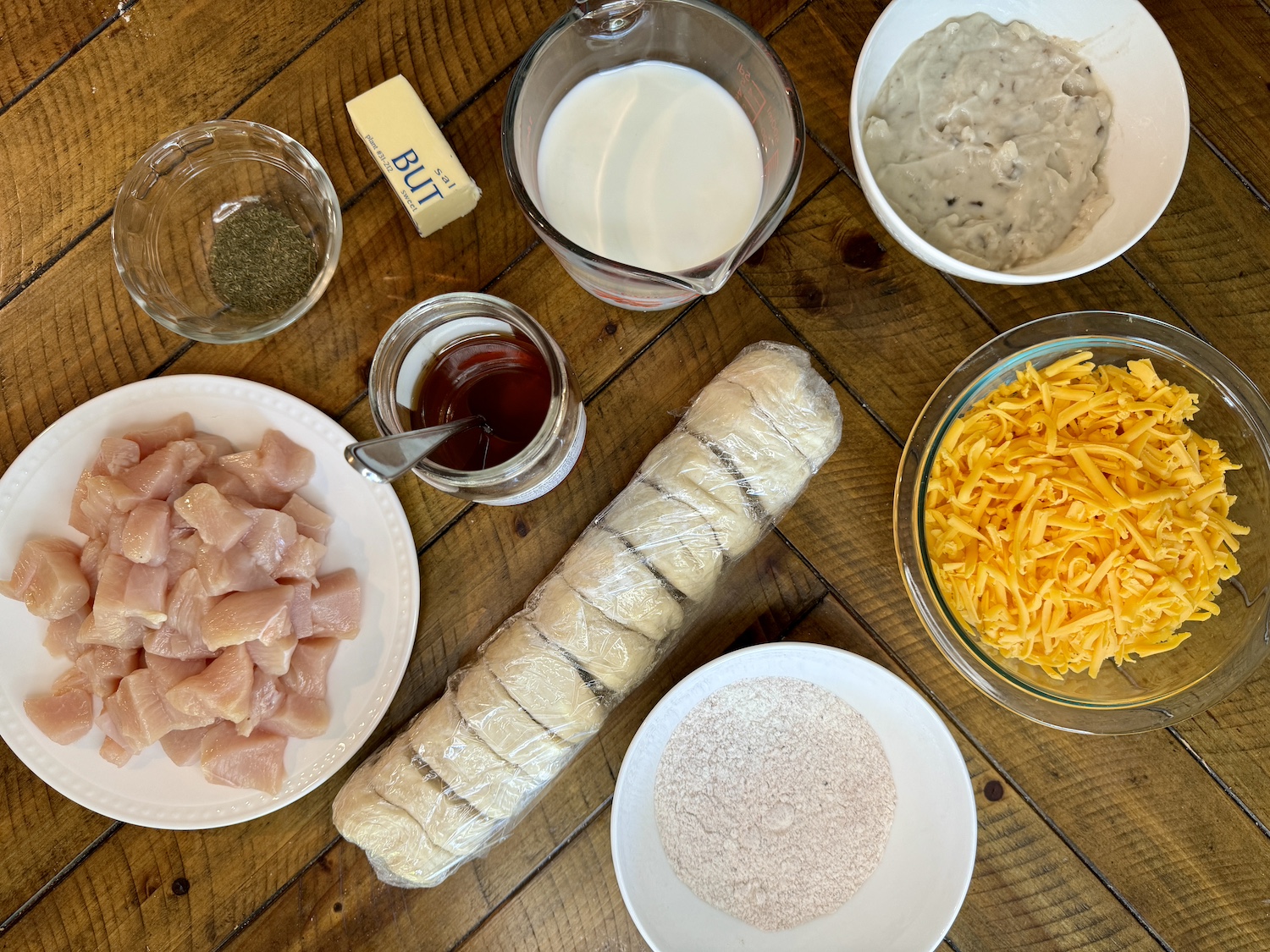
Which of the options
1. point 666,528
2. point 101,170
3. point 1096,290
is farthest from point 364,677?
point 1096,290

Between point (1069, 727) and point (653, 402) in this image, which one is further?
point (653, 402)

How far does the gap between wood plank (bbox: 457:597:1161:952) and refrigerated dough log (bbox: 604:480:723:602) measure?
8.6 inches

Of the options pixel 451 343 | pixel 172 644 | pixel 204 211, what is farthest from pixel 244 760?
pixel 204 211

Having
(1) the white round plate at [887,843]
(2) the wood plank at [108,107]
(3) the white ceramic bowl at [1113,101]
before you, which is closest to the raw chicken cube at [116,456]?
(2) the wood plank at [108,107]

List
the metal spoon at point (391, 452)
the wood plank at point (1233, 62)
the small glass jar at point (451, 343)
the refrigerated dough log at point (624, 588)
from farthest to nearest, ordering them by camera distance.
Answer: the wood plank at point (1233, 62)
the refrigerated dough log at point (624, 588)
the small glass jar at point (451, 343)
the metal spoon at point (391, 452)

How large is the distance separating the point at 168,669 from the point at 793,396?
915mm

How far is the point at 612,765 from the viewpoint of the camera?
1.23 metres

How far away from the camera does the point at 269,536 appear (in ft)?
3.77

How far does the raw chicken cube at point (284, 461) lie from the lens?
3.82 feet

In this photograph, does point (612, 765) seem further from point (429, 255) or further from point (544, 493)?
point (429, 255)

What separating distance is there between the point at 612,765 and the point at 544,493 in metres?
0.40

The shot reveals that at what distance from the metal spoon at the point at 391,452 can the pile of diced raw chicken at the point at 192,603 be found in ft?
1.11

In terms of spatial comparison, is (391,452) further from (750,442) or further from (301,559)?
(750,442)

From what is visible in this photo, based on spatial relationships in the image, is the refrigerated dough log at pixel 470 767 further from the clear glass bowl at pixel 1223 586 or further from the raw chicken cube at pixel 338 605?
the clear glass bowl at pixel 1223 586
